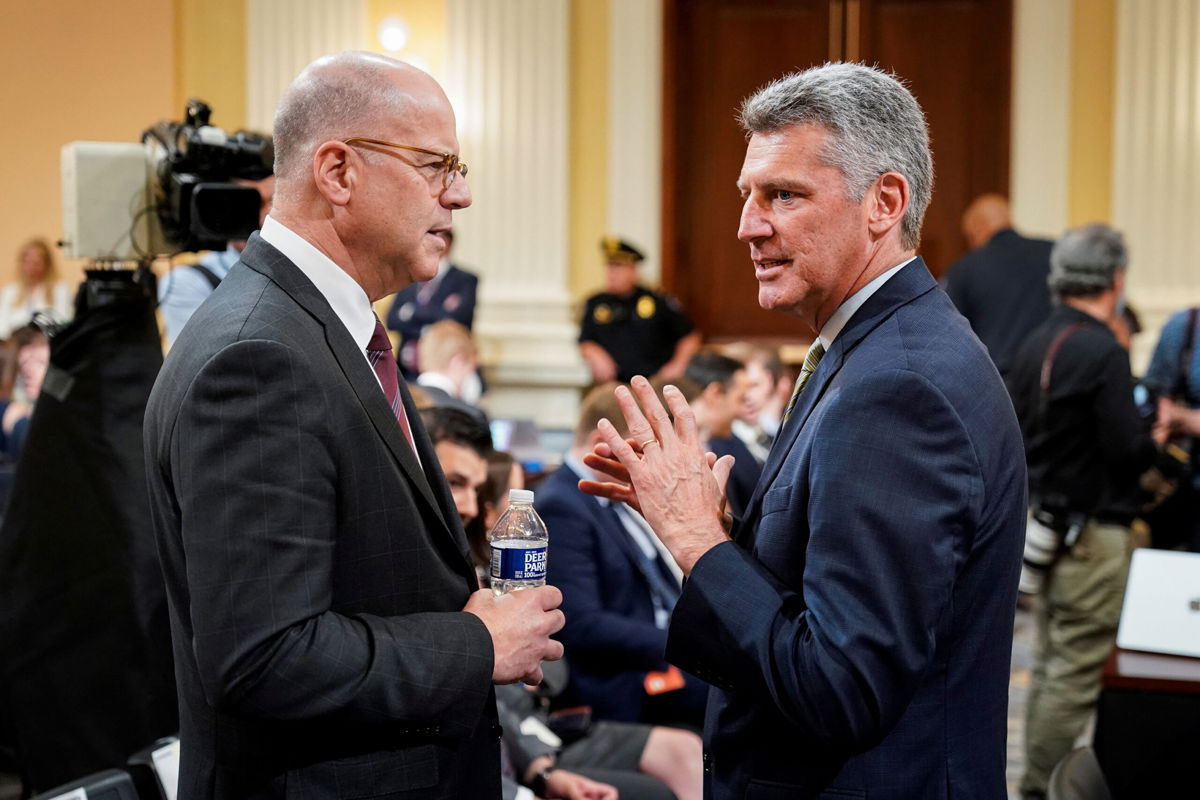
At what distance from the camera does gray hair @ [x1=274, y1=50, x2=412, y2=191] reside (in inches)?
65.4

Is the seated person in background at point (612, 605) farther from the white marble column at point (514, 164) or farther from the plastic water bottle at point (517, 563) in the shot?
the white marble column at point (514, 164)

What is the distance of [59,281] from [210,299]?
27.8 ft

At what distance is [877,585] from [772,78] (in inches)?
297

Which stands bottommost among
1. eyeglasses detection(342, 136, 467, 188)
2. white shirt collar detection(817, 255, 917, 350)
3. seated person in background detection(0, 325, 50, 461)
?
seated person in background detection(0, 325, 50, 461)

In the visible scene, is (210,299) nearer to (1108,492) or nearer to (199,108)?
(199,108)

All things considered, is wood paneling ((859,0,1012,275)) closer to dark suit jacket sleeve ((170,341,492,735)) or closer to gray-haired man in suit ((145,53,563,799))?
gray-haired man in suit ((145,53,563,799))

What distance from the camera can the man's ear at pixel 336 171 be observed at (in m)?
1.65

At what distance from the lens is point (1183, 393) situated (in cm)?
458

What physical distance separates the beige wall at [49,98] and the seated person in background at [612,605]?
6865 millimetres

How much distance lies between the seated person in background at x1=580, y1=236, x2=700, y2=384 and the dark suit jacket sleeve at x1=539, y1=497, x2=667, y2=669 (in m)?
4.23

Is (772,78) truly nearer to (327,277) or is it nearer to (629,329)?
(629,329)

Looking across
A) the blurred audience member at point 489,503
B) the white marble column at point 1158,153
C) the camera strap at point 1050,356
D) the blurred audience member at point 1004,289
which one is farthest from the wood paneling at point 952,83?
the blurred audience member at point 489,503

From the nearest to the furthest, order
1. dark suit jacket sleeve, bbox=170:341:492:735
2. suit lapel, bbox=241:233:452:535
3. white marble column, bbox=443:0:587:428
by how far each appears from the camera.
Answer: dark suit jacket sleeve, bbox=170:341:492:735 < suit lapel, bbox=241:233:452:535 < white marble column, bbox=443:0:587:428

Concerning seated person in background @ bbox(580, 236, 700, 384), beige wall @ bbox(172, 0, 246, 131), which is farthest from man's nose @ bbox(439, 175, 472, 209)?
beige wall @ bbox(172, 0, 246, 131)
